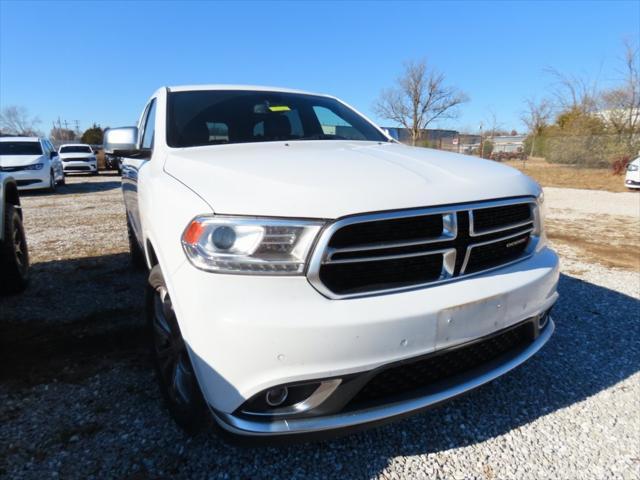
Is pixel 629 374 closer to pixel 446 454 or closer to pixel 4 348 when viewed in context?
pixel 446 454

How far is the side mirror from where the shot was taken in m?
3.01

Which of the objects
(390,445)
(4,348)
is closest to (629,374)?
(390,445)

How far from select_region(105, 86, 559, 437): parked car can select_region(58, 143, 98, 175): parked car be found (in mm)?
21791

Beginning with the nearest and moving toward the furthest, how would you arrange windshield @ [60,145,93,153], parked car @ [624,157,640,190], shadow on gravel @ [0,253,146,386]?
shadow on gravel @ [0,253,146,386]
parked car @ [624,157,640,190]
windshield @ [60,145,93,153]

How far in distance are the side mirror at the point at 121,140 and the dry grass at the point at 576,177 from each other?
52.0ft

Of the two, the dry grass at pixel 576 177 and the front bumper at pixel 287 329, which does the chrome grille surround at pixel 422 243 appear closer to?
the front bumper at pixel 287 329

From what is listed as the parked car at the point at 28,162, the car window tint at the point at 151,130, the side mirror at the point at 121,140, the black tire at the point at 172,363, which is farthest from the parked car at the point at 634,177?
the parked car at the point at 28,162

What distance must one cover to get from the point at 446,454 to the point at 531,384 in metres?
0.85

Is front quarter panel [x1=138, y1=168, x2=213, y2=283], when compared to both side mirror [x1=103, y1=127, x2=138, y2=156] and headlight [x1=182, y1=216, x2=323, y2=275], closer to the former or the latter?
headlight [x1=182, y1=216, x2=323, y2=275]

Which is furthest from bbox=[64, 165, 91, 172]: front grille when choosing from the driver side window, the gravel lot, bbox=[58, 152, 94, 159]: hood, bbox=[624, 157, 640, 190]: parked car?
bbox=[624, 157, 640, 190]: parked car

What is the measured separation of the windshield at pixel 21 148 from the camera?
42.6ft

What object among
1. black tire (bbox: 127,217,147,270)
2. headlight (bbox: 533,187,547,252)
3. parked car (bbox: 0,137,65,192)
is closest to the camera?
headlight (bbox: 533,187,547,252)

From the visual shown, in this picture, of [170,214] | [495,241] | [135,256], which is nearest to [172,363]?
[170,214]

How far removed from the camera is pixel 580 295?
3.78m
